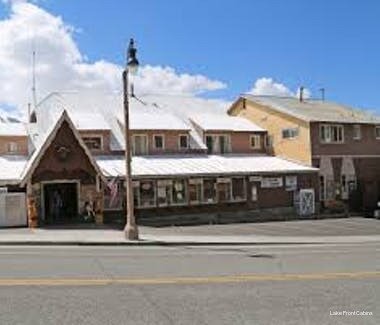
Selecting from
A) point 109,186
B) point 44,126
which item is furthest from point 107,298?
point 44,126

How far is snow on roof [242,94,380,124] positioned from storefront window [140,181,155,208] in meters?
12.4

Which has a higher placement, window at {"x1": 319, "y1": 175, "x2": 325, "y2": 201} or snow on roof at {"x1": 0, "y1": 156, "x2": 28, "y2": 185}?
snow on roof at {"x1": 0, "y1": 156, "x2": 28, "y2": 185}

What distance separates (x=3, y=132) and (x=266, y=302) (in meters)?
31.9

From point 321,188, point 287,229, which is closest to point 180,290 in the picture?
point 287,229

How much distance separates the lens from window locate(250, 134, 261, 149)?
50031mm

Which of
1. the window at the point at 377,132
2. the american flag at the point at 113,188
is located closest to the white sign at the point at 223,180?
the american flag at the point at 113,188

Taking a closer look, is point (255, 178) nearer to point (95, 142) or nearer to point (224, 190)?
point (224, 190)

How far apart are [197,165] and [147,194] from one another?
12.2 ft

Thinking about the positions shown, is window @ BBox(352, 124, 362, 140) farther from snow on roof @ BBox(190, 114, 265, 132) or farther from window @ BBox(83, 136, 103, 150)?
window @ BBox(83, 136, 103, 150)

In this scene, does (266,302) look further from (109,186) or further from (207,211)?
(207,211)

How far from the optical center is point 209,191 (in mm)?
43469

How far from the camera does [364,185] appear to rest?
4997cm

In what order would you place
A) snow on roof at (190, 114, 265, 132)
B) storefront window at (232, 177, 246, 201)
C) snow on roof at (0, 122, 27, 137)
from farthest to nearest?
1. snow on roof at (190, 114, 265, 132)
2. storefront window at (232, 177, 246, 201)
3. snow on roof at (0, 122, 27, 137)

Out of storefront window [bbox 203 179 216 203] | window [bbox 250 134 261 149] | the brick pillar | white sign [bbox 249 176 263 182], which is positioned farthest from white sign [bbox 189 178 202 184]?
the brick pillar
